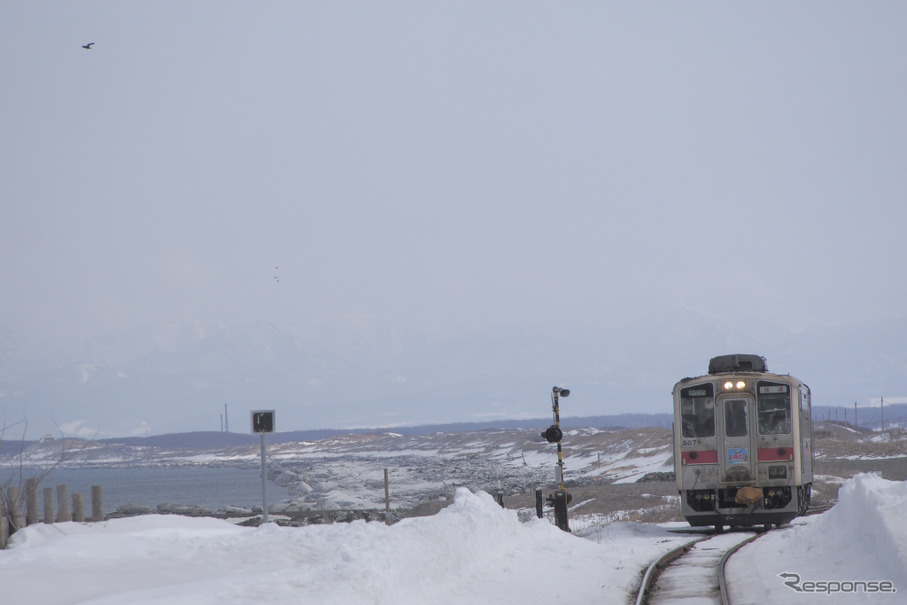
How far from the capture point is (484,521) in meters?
14.8

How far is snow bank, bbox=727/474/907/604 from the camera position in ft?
37.4

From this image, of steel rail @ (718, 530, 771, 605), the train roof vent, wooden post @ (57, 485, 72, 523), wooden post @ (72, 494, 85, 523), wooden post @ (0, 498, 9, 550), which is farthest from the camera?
the train roof vent

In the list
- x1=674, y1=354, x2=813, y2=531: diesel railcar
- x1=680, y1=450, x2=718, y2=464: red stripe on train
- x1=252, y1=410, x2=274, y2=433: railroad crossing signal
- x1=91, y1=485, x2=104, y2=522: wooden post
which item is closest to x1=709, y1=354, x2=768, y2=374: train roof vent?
x1=674, y1=354, x2=813, y2=531: diesel railcar

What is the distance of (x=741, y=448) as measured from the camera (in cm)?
2156

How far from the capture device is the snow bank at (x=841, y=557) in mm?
11400

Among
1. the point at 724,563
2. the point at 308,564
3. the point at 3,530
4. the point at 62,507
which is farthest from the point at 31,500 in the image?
the point at 724,563

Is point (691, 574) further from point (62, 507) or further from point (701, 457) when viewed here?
point (62, 507)

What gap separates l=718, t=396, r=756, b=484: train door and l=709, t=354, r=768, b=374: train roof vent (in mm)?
1316

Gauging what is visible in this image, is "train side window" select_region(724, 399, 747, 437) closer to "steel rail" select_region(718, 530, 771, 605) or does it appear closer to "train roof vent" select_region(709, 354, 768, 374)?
"train roof vent" select_region(709, 354, 768, 374)

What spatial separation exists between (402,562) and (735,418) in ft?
42.7

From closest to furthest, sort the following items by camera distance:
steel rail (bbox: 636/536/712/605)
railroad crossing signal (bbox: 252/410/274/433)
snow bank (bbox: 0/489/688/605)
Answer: snow bank (bbox: 0/489/688/605) < steel rail (bbox: 636/536/712/605) < railroad crossing signal (bbox: 252/410/274/433)

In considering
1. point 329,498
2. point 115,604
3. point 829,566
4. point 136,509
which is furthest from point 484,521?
point 329,498

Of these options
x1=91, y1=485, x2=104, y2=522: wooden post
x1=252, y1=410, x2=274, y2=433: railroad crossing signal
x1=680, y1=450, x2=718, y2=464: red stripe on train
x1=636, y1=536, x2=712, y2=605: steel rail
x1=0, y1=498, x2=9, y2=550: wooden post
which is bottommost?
x1=636, y1=536, x2=712, y2=605: steel rail

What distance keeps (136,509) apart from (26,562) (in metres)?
44.3
